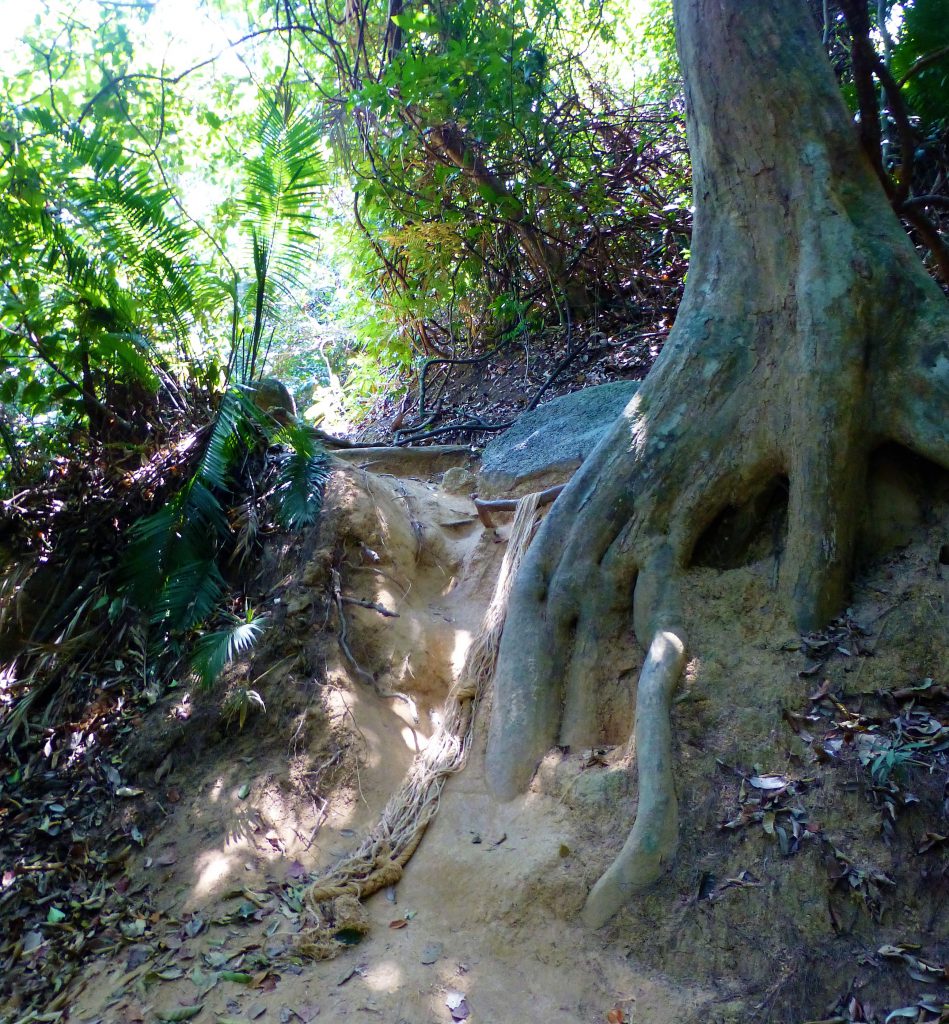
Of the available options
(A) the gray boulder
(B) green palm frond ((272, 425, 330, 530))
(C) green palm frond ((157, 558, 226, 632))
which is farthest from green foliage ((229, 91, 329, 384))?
(A) the gray boulder

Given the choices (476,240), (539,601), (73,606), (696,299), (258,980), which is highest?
(476,240)

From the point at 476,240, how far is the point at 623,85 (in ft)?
9.54

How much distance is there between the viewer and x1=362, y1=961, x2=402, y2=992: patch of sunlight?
3041 mm

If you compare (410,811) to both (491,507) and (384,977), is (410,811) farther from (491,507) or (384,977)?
(491,507)

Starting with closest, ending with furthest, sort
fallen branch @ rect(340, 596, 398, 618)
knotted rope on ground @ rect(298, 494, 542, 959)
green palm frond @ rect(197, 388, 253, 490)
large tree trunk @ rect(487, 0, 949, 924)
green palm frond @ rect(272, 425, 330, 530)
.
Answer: knotted rope on ground @ rect(298, 494, 542, 959), large tree trunk @ rect(487, 0, 949, 924), fallen branch @ rect(340, 596, 398, 618), green palm frond @ rect(272, 425, 330, 530), green palm frond @ rect(197, 388, 253, 490)

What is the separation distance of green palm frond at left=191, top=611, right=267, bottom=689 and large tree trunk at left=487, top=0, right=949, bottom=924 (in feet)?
4.58

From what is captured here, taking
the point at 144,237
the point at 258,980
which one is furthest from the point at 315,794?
the point at 144,237

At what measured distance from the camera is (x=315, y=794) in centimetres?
417

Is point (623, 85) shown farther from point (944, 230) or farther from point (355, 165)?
point (944, 230)

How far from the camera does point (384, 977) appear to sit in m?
3.09

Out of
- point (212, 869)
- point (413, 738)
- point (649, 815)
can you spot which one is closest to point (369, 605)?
point (413, 738)

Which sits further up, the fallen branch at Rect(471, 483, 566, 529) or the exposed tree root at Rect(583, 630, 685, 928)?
the fallen branch at Rect(471, 483, 566, 529)


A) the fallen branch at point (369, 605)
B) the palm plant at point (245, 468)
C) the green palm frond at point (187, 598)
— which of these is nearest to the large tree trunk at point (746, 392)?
the fallen branch at point (369, 605)

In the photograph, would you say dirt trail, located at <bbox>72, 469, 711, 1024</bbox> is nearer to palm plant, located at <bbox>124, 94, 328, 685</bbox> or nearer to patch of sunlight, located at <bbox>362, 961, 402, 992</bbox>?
patch of sunlight, located at <bbox>362, 961, 402, 992</bbox>
